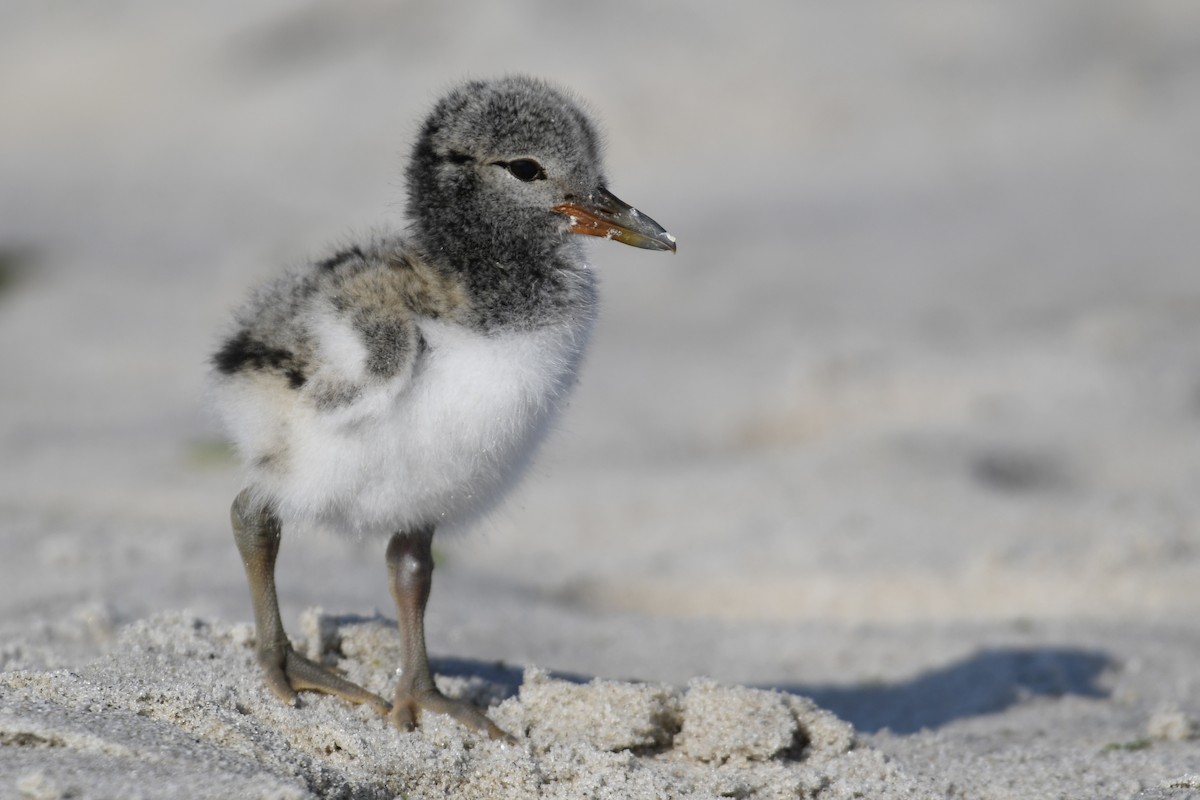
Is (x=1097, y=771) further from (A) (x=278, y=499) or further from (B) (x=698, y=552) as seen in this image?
(B) (x=698, y=552)

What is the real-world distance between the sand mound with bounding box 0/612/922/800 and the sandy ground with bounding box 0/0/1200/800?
0.04 feet

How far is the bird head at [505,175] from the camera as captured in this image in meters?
3.66

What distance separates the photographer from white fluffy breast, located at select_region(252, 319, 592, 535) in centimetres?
337

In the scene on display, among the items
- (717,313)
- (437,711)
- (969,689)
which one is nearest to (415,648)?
(437,711)

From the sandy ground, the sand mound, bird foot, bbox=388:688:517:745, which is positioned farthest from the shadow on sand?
bird foot, bbox=388:688:517:745

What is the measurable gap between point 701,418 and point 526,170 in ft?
14.8

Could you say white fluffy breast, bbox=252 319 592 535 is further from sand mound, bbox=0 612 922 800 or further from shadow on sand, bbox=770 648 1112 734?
shadow on sand, bbox=770 648 1112 734

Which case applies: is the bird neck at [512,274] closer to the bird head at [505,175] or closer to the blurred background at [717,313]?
the bird head at [505,175]

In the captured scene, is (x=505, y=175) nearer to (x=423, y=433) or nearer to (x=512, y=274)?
(x=512, y=274)

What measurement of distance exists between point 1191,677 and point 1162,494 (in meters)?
1.83

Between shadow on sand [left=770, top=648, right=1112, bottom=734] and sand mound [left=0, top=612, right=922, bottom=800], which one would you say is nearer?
sand mound [left=0, top=612, right=922, bottom=800]

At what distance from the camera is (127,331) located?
955cm

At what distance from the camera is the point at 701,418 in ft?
26.7

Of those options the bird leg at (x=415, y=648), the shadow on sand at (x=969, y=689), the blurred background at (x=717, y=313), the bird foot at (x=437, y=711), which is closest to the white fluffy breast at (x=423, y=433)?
the bird leg at (x=415, y=648)
